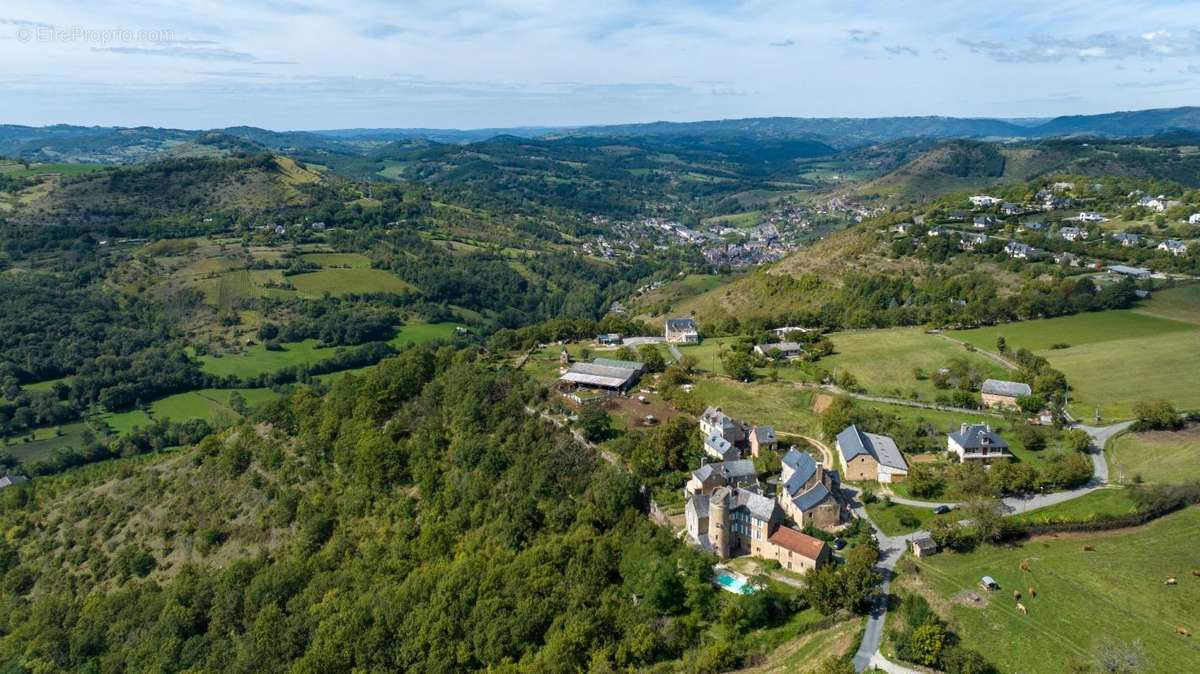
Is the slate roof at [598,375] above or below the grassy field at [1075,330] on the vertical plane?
below

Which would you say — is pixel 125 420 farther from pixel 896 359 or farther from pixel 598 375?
pixel 896 359

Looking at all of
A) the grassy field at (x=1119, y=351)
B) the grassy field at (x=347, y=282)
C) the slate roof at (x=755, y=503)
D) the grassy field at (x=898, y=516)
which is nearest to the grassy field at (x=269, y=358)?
the grassy field at (x=347, y=282)

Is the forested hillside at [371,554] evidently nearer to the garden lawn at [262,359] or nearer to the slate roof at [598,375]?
the slate roof at [598,375]

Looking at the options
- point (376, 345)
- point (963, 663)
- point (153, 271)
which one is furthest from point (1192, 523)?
point (153, 271)

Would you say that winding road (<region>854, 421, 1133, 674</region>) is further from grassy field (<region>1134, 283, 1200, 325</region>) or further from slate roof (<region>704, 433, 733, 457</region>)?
grassy field (<region>1134, 283, 1200, 325</region>)

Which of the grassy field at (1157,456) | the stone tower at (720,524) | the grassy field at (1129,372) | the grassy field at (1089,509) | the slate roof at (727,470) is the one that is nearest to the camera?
the grassy field at (1089,509)

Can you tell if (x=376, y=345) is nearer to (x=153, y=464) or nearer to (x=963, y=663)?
(x=153, y=464)
